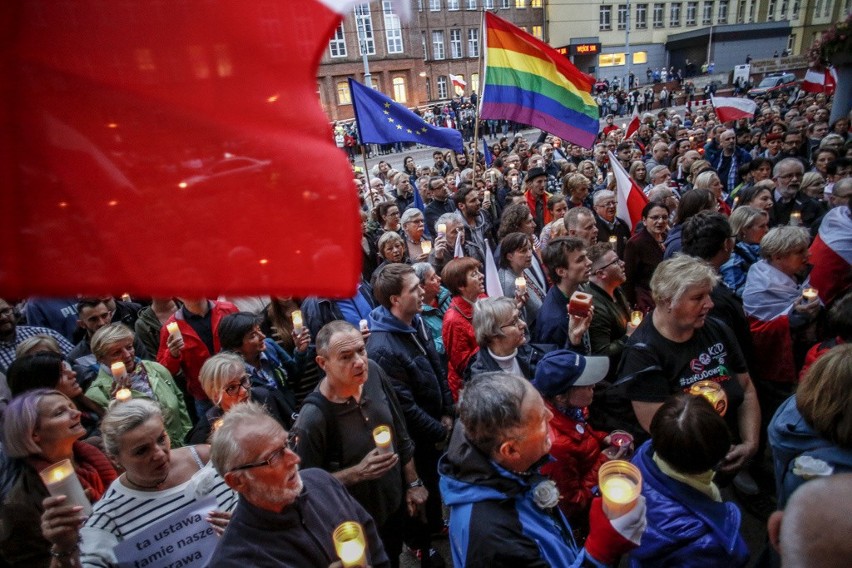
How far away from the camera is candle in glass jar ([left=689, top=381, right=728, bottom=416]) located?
7.96 feet

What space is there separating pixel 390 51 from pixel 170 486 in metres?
39.1

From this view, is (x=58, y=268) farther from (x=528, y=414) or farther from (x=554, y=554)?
(x=554, y=554)

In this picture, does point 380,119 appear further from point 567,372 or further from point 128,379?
point 567,372

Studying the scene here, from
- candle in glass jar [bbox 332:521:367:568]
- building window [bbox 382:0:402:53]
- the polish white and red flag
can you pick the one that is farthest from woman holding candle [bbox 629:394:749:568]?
building window [bbox 382:0:402:53]

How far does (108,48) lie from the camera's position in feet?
2.82

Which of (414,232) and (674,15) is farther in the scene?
(674,15)

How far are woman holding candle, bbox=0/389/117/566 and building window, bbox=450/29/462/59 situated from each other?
43894 mm

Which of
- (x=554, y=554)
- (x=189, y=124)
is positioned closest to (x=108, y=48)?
(x=189, y=124)

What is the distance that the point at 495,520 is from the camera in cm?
171

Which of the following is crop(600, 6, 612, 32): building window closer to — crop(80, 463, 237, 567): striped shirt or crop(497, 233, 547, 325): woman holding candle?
crop(497, 233, 547, 325): woman holding candle

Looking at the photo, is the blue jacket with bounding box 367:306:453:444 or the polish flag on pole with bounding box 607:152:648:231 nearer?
the blue jacket with bounding box 367:306:453:444

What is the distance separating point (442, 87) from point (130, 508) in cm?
4304

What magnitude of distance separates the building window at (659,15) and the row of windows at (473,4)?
36.3ft

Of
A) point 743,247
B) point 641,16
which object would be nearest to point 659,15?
point 641,16
